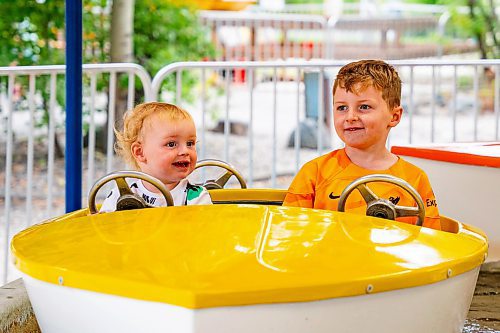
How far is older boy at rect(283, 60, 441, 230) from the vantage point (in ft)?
10.0

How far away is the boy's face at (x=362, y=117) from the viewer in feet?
10.1

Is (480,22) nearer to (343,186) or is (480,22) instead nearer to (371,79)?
(371,79)

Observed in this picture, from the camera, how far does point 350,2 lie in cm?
2144

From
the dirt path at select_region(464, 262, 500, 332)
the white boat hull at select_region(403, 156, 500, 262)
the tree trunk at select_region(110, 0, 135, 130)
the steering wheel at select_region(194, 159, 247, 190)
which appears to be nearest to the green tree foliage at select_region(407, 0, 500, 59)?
the tree trunk at select_region(110, 0, 135, 130)

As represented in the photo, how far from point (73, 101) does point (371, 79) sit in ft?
3.36

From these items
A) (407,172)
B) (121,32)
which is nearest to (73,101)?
(407,172)

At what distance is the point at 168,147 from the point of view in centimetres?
313

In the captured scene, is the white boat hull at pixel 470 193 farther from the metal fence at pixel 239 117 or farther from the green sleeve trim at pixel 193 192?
the green sleeve trim at pixel 193 192

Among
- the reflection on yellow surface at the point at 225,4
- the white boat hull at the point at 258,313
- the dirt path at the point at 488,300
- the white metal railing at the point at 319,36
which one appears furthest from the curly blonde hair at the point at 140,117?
the reflection on yellow surface at the point at 225,4

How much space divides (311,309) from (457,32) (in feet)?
41.2

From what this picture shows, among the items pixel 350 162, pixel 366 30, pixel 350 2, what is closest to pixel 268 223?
pixel 350 162

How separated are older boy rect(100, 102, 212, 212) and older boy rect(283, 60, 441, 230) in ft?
1.14

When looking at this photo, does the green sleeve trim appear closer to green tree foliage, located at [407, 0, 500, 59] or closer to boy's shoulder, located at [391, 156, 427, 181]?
boy's shoulder, located at [391, 156, 427, 181]

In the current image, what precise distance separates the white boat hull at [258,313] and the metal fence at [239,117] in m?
2.66
